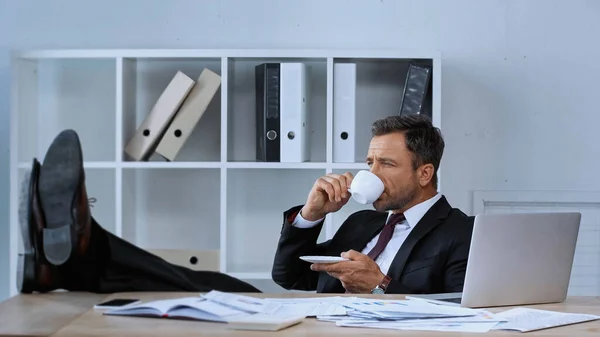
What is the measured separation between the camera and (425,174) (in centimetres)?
254

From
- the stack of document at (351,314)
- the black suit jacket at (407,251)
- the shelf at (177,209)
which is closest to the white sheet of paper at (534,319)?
the stack of document at (351,314)

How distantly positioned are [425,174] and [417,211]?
13cm

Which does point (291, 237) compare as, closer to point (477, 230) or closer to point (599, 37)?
point (477, 230)

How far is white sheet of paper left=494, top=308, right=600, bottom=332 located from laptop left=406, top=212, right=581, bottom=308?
0.07 metres

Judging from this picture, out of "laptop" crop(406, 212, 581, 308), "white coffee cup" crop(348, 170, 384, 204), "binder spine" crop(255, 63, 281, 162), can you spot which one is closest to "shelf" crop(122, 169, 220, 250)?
"binder spine" crop(255, 63, 281, 162)

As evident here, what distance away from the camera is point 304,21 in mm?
3238

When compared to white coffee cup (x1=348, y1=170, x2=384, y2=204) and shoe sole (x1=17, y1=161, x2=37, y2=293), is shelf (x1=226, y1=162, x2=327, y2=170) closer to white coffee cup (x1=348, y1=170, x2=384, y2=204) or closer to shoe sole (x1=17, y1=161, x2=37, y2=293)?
white coffee cup (x1=348, y1=170, x2=384, y2=204)

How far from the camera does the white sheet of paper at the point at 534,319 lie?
139 cm

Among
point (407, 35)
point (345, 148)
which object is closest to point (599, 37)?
point (407, 35)

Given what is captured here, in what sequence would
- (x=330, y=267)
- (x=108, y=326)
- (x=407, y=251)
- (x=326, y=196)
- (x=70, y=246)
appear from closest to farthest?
(x=108, y=326)
(x=70, y=246)
(x=330, y=267)
(x=407, y=251)
(x=326, y=196)

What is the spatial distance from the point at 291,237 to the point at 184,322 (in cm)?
108

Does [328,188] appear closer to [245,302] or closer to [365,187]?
[365,187]

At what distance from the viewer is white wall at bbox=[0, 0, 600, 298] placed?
3215mm

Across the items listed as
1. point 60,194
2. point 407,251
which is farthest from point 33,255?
point 407,251
